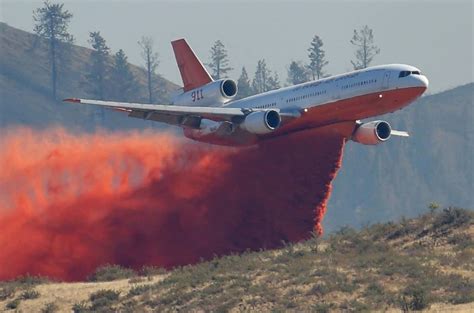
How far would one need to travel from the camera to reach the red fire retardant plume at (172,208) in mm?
67250

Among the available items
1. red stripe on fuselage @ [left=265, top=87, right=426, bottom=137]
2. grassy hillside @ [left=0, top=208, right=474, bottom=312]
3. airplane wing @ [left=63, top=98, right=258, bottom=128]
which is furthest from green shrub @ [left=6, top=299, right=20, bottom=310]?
red stripe on fuselage @ [left=265, top=87, right=426, bottom=137]

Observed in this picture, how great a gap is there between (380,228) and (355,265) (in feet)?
28.2

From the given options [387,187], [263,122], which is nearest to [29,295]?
[263,122]

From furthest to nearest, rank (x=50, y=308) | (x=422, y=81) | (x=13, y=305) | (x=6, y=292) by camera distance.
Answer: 1. (x=422, y=81)
2. (x=6, y=292)
3. (x=13, y=305)
4. (x=50, y=308)

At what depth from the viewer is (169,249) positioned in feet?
224

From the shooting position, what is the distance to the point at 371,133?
72.2 meters

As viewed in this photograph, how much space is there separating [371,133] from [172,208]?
1291 centimetres

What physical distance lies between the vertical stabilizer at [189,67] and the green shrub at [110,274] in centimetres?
2246

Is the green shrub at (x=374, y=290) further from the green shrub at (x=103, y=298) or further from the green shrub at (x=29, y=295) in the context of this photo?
the green shrub at (x=29, y=295)

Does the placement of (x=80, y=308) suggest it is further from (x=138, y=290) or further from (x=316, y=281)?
(x=316, y=281)

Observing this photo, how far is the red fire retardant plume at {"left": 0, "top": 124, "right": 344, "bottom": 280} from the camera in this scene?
67250 mm

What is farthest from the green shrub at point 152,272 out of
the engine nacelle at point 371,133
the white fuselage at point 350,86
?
the engine nacelle at point 371,133

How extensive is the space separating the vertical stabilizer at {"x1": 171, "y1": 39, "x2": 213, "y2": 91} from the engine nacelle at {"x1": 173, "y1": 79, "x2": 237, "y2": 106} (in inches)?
82.2

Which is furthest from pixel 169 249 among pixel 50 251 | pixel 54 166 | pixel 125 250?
pixel 54 166
